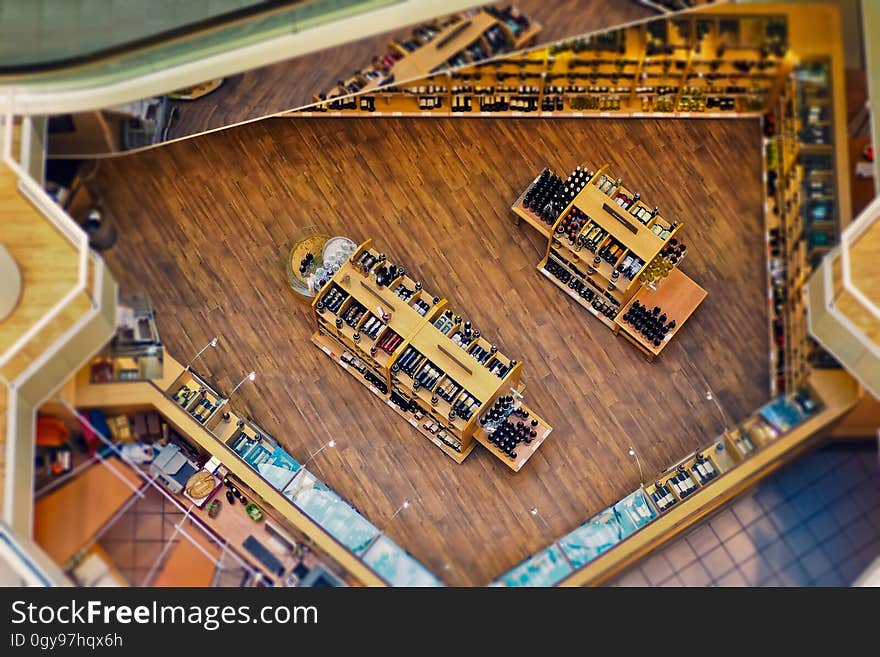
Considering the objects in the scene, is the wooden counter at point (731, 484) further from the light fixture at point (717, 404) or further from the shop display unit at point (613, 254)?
the shop display unit at point (613, 254)

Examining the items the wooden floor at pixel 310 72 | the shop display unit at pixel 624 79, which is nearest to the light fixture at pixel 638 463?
the shop display unit at pixel 624 79

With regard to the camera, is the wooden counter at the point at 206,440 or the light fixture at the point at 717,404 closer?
the wooden counter at the point at 206,440

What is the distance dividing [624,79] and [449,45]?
3.32 metres

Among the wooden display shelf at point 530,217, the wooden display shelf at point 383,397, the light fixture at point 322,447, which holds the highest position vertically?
the wooden display shelf at point 530,217

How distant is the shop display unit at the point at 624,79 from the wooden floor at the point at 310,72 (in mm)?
465

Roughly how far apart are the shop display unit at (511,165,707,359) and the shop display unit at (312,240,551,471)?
1.82 metres

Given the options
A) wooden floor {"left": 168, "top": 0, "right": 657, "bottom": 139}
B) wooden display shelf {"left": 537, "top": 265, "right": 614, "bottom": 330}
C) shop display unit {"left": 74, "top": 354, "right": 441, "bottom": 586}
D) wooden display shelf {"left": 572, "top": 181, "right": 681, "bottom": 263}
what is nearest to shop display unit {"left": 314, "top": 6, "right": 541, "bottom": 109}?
wooden floor {"left": 168, "top": 0, "right": 657, "bottom": 139}

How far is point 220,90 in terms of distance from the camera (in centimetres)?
1561

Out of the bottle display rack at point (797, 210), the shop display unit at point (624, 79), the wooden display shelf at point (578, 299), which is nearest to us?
the bottle display rack at point (797, 210)

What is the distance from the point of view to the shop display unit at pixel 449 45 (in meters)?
15.1

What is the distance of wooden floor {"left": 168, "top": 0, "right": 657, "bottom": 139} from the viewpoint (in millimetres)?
15117

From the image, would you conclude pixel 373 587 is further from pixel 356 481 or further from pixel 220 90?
pixel 220 90

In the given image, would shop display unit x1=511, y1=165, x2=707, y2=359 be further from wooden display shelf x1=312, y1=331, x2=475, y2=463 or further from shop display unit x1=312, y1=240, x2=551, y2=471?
wooden display shelf x1=312, y1=331, x2=475, y2=463

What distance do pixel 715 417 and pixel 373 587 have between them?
20.1 ft
